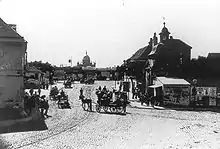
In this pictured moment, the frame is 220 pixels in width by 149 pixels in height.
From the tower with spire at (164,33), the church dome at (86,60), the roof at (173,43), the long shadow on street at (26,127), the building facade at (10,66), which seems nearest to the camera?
the long shadow on street at (26,127)

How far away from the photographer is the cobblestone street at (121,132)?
17.3 m

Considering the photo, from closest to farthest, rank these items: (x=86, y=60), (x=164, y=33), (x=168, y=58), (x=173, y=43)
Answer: (x=168, y=58), (x=173, y=43), (x=164, y=33), (x=86, y=60)

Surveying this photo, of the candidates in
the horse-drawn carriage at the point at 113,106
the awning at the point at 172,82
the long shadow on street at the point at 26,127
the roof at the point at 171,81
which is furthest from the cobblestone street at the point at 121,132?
the roof at the point at 171,81

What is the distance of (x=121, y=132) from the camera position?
20.6 meters

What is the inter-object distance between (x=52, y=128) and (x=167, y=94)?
16.7 meters

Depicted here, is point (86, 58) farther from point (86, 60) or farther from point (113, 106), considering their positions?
point (113, 106)

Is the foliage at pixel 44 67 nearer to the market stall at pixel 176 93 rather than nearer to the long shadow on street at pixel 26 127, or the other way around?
the market stall at pixel 176 93

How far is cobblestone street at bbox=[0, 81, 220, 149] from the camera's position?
1727cm

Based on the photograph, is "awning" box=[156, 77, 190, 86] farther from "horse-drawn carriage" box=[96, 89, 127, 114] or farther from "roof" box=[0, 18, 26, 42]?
"roof" box=[0, 18, 26, 42]

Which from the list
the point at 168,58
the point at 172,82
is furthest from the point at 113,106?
the point at 168,58

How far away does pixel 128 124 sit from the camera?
23.5 metres

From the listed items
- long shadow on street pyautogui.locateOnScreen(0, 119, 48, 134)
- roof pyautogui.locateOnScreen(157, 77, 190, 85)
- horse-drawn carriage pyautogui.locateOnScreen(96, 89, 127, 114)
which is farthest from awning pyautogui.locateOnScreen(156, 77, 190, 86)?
long shadow on street pyautogui.locateOnScreen(0, 119, 48, 134)

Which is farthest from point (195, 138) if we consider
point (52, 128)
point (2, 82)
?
point (2, 82)

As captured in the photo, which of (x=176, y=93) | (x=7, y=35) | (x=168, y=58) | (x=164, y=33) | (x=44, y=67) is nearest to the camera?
(x=7, y=35)
